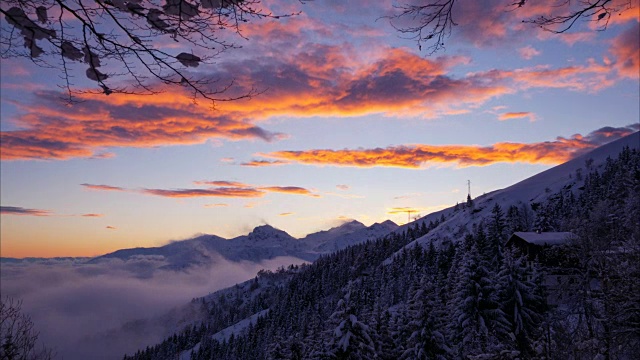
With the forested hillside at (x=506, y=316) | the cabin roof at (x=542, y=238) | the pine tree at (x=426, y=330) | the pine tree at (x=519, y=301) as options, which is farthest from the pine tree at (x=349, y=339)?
the cabin roof at (x=542, y=238)

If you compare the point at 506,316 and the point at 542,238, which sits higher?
the point at 542,238

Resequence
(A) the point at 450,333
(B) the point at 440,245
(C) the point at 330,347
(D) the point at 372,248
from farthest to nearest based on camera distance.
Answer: (D) the point at 372,248 < (B) the point at 440,245 < (A) the point at 450,333 < (C) the point at 330,347

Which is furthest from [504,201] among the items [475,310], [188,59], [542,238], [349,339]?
[188,59]

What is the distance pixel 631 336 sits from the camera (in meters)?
19.5

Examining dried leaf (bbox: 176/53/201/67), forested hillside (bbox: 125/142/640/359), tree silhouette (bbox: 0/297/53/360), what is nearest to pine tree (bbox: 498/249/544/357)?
forested hillside (bbox: 125/142/640/359)

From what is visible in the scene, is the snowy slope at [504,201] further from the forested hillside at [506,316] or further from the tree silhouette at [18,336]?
the tree silhouette at [18,336]

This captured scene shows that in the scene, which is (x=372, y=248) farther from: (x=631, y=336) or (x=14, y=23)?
(x=14, y=23)

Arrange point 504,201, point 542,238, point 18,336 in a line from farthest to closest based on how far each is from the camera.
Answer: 1. point 504,201
2. point 542,238
3. point 18,336

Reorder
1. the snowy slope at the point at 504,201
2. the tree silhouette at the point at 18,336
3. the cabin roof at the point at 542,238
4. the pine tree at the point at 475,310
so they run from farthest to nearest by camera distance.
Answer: the snowy slope at the point at 504,201 → the cabin roof at the point at 542,238 → the pine tree at the point at 475,310 → the tree silhouette at the point at 18,336

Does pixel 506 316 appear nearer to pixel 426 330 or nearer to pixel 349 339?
pixel 426 330

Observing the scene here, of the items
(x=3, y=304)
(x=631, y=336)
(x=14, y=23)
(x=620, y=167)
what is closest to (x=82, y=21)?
(x=14, y=23)

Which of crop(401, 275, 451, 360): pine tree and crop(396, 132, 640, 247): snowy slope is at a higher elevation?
crop(396, 132, 640, 247): snowy slope

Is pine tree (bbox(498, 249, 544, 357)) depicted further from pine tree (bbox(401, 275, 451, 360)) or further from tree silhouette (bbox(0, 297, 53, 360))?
tree silhouette (bbox(0, 297, 53, 360))

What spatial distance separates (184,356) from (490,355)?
178 meters
